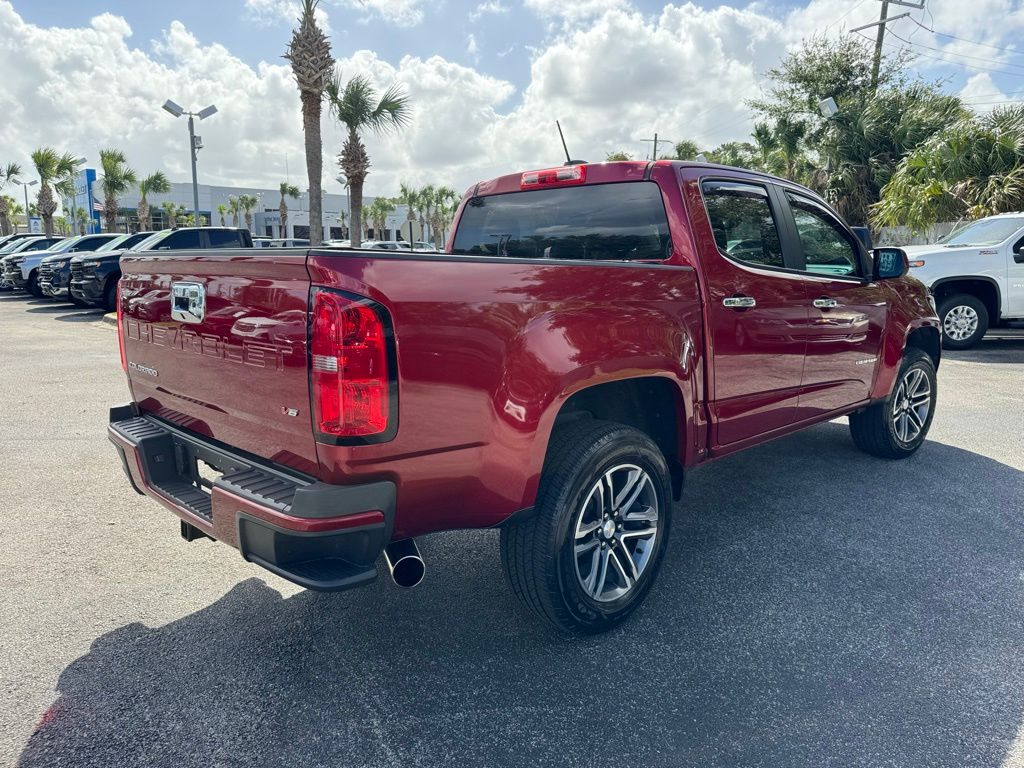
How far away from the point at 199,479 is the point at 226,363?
0.59 m

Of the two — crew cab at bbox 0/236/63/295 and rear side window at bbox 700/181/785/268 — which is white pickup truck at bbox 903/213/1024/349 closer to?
rear side window at bbox 700/181/785/268

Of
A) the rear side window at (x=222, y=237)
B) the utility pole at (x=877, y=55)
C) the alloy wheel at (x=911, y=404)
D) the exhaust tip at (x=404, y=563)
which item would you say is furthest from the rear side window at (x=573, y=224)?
the utility pole at (x=877, y=55)

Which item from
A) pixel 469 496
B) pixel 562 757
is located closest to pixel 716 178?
pixel 469 496

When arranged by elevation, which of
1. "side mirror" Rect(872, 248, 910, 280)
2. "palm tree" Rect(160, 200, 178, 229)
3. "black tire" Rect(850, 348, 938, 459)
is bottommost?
"black tire" Rect(850, 348, 938, 459)

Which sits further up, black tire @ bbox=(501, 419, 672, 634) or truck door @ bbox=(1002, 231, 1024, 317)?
truck door @ bbox=(1002, 231, 1024, 317)

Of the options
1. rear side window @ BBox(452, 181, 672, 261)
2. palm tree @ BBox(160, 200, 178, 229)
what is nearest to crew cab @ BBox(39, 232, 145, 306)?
rear side window @ BBox(452, 181, 672, 261)

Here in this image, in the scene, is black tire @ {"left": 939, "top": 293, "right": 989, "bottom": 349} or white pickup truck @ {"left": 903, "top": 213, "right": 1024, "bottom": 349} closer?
white pickup truck @ {"left": 903, "top": 213, "right": 1024, "bottom": 349}

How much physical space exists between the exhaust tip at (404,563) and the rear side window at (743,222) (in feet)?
6.77

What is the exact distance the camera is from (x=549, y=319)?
251 cm

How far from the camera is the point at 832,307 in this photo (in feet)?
13.6

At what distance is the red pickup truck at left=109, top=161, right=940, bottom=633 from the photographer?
2.15 m

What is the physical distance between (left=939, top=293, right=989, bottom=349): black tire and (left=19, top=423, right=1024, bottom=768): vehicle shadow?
25.3 ft

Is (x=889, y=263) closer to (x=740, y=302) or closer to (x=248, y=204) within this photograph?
(x=740, y=302)

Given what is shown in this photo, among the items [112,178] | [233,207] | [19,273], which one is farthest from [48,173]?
[233,207]
